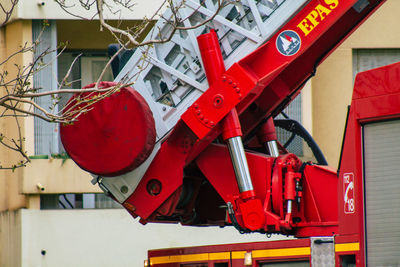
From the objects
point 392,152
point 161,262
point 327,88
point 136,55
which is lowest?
point 161,262

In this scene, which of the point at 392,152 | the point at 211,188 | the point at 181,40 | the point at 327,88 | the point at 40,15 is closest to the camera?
the point at 392,152

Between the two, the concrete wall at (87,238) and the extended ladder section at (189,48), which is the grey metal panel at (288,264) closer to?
the extended ladder section at (189,48)

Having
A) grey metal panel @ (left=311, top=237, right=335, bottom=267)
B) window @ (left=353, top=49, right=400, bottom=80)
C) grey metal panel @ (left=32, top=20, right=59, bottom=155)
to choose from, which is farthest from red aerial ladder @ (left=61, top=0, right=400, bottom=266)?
window @ (left=353, top=49, right=400, bottom=80)

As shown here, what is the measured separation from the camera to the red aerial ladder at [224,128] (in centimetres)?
910

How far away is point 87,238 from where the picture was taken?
18422 millimetres

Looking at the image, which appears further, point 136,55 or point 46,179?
point 46,179

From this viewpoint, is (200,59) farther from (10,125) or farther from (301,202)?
(10,125)

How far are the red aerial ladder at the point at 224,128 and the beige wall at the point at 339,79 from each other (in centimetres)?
977

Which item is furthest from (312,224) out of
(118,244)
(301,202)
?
(118,244)

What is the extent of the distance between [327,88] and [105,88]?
11.1m

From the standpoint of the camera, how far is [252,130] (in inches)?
407

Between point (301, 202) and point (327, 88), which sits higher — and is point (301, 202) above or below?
below

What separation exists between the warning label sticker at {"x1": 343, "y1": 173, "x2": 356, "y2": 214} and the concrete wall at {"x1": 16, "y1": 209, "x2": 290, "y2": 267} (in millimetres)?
11231

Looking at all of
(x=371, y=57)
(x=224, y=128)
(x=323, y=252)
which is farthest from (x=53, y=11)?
(x=323, y=252)
